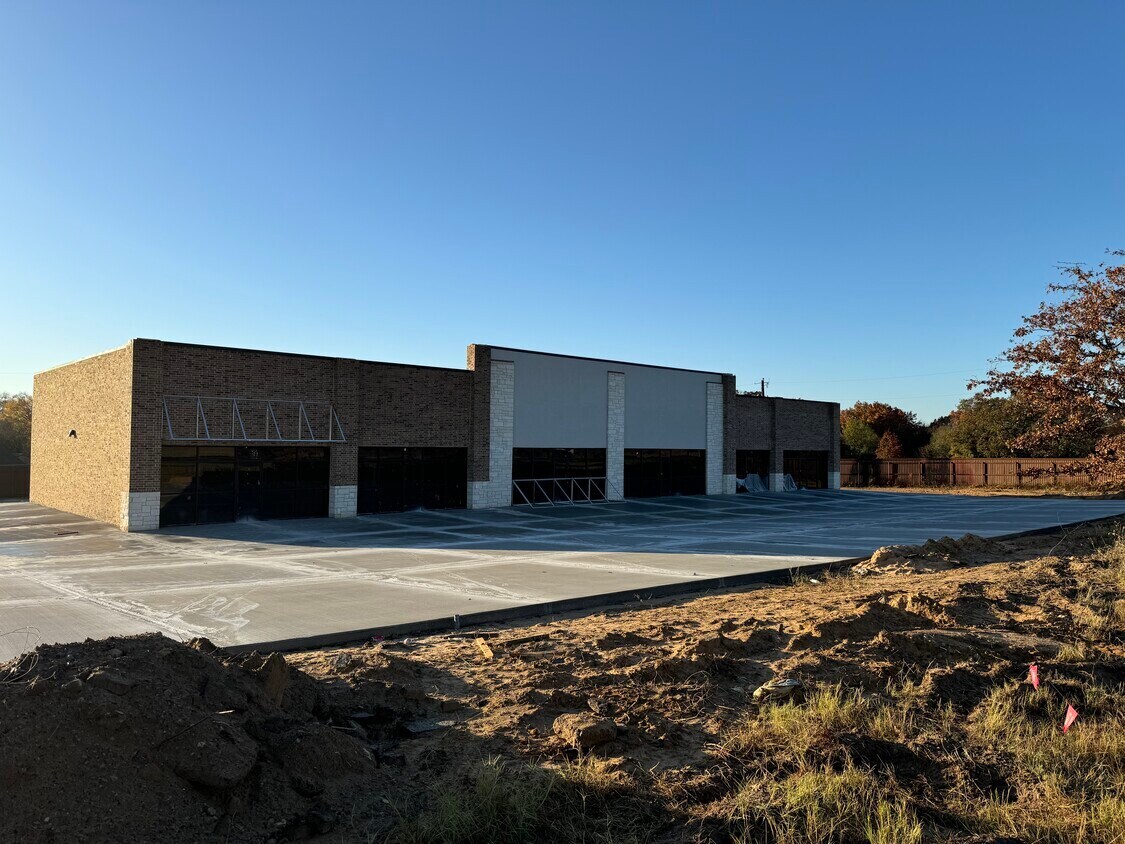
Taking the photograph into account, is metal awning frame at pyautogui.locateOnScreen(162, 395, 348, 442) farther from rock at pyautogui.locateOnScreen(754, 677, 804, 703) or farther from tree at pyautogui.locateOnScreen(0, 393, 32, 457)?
tree at pyautogui.locateOnScreen(0, 393, 32, 457)

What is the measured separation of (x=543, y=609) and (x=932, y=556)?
28.7 feet

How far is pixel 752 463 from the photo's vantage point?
40375 mm

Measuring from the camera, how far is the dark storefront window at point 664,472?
33781 millimetres

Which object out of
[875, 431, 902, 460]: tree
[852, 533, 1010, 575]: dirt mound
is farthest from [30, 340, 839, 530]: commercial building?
[875, 431, 902, 460]: tree

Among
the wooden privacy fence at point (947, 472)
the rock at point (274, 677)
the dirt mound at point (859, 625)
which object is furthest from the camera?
the wooden privacy fence at point (947, 472)

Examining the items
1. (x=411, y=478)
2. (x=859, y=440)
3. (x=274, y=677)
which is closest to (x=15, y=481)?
(x=411, y=478)

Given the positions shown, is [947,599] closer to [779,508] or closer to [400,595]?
[400,595]

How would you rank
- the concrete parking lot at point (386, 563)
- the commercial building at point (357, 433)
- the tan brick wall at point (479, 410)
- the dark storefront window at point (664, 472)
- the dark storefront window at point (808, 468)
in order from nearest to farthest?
the concrete parking lot at point (386, 563) < the commercial building at point (357, 433) < the tan brick wall at point (479, 410) < the dark storefront window at point (664, 472) < the dark storefront window at point (808, 468)

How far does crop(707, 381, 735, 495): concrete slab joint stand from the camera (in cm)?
3688

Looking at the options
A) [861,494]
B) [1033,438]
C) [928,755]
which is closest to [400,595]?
[928,755]

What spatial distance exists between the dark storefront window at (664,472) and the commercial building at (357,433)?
71 mm

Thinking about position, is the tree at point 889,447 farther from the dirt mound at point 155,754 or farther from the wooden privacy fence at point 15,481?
the dirt mound at point 155,754

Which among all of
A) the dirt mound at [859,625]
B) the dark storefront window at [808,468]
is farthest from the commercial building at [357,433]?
the dirt mound at [859,625]

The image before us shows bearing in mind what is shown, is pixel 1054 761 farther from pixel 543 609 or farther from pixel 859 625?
pixel 543 609
